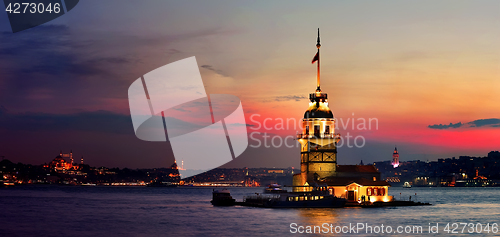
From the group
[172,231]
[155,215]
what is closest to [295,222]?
[172,231]

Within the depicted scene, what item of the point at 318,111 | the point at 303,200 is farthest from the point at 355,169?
the point at 318,111

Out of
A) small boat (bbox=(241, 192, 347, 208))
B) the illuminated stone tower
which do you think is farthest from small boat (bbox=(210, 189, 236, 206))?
the illuminated stone tower

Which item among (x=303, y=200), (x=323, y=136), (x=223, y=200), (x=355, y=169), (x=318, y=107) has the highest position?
(x=318, y=107)

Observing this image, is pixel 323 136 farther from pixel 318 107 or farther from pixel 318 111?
pixel 318 107

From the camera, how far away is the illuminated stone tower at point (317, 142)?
266ft

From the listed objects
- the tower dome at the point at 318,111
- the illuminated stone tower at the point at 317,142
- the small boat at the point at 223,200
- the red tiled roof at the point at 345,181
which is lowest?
the small boat at the point at 223,200

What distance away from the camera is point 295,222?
6209 centimetres

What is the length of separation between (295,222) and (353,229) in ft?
25.1

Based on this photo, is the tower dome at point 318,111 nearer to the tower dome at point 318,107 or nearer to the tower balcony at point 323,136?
the tower dome at point 318,107

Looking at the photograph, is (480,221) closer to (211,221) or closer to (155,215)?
(211,221)

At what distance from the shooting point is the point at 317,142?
3206 inches

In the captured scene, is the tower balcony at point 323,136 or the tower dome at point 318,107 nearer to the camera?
the tower balcony at point 323,136

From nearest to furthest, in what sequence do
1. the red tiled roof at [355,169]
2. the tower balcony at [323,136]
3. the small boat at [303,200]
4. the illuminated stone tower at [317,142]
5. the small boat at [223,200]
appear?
the small boat at [303,200] → the illuminated stone tower at [317,142] → the tower balcony at [323,136] → the red tiled roof at [355,169] → the small boat at [223,200]

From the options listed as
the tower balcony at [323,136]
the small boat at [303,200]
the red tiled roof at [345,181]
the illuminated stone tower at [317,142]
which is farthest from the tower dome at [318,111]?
the small boat at [303,200]
